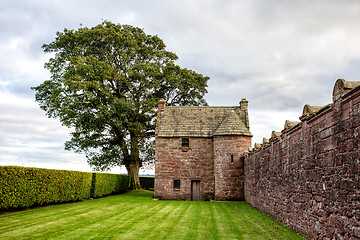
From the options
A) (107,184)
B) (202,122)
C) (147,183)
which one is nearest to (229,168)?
(202,122)

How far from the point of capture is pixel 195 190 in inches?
904

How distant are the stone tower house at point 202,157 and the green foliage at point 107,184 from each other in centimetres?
462

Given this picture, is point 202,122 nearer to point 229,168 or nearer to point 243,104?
point 243,104

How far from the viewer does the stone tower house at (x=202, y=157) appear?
21609mm

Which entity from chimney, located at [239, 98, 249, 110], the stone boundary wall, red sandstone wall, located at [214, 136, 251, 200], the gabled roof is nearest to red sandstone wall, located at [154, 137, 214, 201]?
red sandstone wall, located at [214, 136, 251, 200]

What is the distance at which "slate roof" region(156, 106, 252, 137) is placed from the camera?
2250cm

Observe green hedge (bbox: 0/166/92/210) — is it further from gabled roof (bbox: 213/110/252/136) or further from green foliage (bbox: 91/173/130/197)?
gabled roof (bbox: 213/110/252/136)

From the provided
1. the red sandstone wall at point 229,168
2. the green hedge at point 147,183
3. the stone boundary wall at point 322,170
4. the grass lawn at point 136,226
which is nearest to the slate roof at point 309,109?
the stone boundary wall at point 322,170

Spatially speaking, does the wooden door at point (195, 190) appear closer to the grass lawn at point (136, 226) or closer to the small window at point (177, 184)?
the small window at point (177, 184)

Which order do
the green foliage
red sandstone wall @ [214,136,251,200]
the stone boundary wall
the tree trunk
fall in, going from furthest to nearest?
the tree trunk, the green foliage, red sandstone wall @ [214,136,251,200], the stone boundary wall

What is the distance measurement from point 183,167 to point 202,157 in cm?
177

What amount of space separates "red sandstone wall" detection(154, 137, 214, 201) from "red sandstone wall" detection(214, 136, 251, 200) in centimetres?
116

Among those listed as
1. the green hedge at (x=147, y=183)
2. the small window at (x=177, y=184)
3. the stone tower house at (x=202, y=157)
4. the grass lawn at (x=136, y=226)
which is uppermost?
the stone tower house at (x=202, y=157)

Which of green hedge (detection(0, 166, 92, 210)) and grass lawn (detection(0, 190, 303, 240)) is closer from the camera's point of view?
grass lawn (detection(0, 190, 303, 240))
